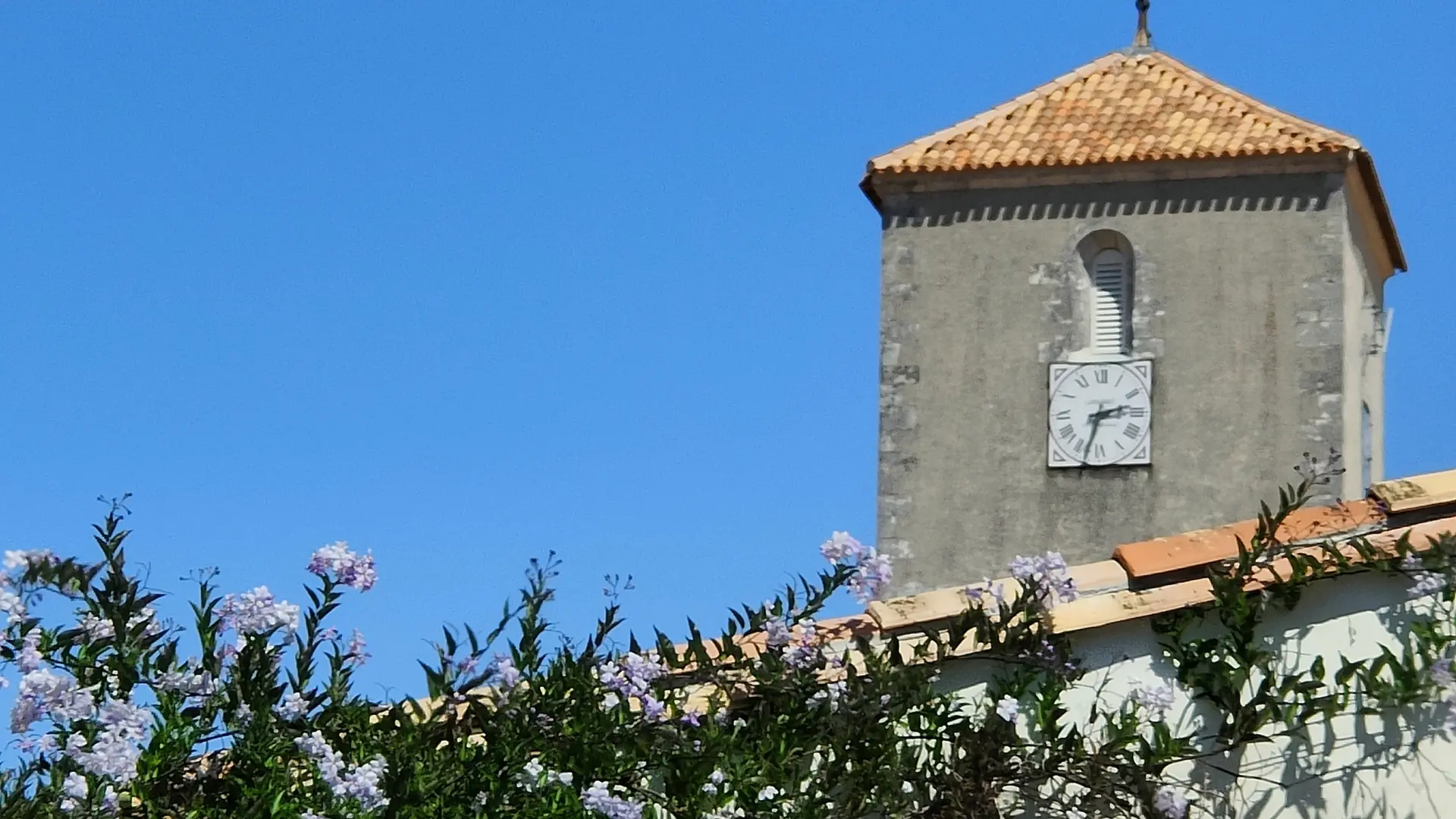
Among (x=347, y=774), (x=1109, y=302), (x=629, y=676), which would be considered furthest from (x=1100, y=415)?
(x=347, y=774)

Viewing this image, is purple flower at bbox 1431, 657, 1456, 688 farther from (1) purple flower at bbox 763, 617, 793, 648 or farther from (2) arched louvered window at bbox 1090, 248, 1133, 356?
(2) arched louvered window at bbox 1090, 248, 1133, 356

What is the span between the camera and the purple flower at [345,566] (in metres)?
6.27

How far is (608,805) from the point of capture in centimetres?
618

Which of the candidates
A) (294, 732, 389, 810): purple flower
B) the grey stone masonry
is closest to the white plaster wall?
(294, 732, 389, 810): purple flower

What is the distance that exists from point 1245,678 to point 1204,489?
1151 centimetres

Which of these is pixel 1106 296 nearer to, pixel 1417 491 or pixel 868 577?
pixel 1417 491

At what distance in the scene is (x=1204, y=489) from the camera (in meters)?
18.1

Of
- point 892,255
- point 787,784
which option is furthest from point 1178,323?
point 787,784

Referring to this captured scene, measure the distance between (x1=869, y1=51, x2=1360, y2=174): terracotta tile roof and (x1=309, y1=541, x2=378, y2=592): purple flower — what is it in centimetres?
1321

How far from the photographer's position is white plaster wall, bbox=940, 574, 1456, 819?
22.1 feet

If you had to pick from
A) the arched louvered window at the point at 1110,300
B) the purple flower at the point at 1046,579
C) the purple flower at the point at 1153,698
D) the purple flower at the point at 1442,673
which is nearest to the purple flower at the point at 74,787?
the purple flower at the point at 1046,579

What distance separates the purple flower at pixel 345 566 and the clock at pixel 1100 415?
12.7 m

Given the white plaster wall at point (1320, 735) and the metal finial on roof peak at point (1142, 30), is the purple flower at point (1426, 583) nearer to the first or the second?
the white plaster wall at point (1320, 735)

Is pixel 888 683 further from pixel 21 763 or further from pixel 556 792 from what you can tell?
pixel 21 763
